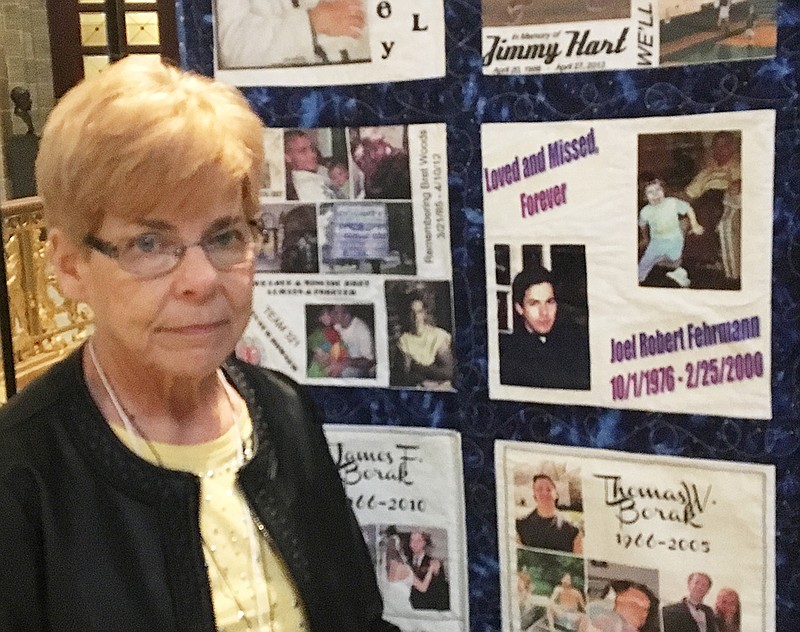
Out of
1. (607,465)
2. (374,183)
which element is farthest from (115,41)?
(607,465)

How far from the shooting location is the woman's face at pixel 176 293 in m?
0.90

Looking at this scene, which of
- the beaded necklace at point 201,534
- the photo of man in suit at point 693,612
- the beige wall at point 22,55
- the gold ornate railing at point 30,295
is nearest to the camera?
the beaded necklace at point 201,534

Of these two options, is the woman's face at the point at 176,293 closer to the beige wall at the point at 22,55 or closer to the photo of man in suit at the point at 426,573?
the photo of man in suit at the point at 426,573

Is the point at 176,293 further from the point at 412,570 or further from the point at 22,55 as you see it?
the point at 22,55

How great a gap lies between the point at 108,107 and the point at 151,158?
0.06 meters

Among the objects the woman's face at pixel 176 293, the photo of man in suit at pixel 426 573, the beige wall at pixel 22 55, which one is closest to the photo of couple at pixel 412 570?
the photo of man in suit at pixel 426 573

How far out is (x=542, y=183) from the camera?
1.32m


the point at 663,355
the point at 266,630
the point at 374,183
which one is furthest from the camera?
the point at 374,183

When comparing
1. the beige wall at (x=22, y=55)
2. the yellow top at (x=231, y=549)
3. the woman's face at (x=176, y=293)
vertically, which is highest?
the beige wall at (x=22, y=55)

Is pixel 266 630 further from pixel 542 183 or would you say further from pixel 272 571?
pixel 542 183

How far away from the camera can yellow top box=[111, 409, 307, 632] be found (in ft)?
3.22

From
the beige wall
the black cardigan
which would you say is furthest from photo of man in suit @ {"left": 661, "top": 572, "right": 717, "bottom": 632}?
the beige wall

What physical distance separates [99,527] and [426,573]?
675 mm

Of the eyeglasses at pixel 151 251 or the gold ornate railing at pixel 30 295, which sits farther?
the gold ornate railing at pixel 30 295
